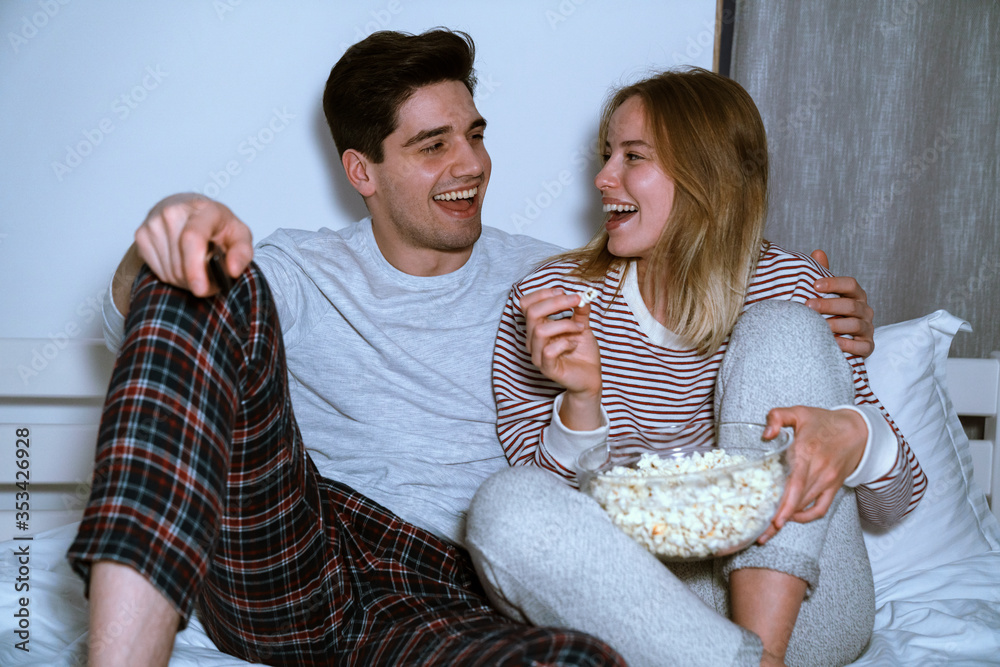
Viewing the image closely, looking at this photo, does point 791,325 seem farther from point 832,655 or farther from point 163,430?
point 163,430

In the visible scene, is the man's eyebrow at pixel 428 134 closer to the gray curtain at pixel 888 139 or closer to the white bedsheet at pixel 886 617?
the gray curtain at pixel 888 139

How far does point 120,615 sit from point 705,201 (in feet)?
2.99

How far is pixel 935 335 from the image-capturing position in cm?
145

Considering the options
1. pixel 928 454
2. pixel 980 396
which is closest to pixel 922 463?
pixel 928 454

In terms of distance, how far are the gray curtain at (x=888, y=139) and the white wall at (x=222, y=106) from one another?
0.57 ft

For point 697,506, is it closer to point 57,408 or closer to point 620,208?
point 620,208

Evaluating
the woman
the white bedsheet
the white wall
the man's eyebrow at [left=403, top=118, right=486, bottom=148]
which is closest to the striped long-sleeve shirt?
the woman

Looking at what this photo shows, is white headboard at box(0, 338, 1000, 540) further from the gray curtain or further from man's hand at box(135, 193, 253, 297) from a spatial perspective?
man's hand at box(135, 193, 253, 297)

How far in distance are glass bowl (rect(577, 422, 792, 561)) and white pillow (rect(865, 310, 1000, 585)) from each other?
Answer: 2.06 feet

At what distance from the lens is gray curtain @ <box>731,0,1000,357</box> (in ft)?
5.18

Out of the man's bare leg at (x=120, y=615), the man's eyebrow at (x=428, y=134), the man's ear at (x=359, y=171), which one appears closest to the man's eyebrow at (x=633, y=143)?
the man's eyebrow at (x=428, y=134)

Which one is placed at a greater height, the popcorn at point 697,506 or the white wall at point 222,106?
the white wall at point 222,106

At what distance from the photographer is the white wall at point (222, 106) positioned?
4.84ft

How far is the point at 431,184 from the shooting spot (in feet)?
4.55
